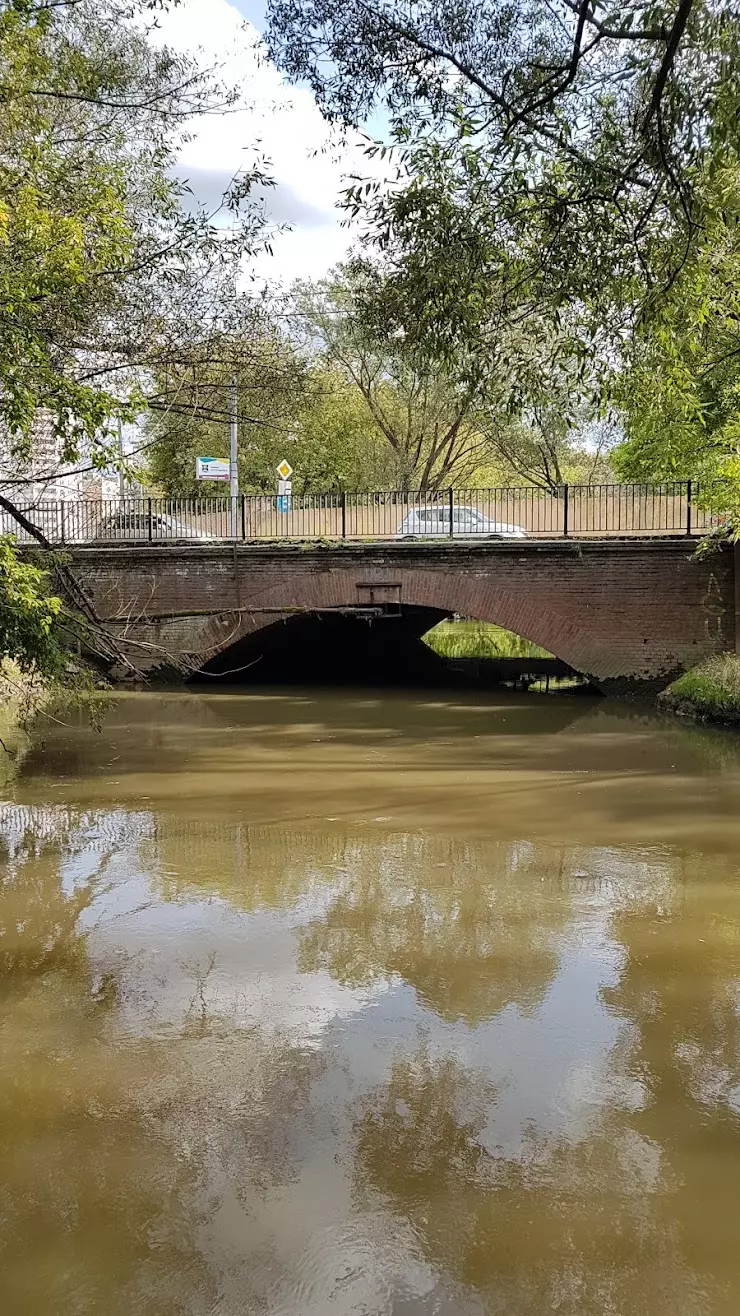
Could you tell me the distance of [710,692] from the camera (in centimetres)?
1344

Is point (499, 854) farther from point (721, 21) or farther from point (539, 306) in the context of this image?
point (721, 21)

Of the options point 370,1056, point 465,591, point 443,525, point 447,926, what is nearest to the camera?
point 370,1056

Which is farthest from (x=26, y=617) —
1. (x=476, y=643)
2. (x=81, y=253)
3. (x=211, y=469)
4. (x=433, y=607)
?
(x=476, y=643)

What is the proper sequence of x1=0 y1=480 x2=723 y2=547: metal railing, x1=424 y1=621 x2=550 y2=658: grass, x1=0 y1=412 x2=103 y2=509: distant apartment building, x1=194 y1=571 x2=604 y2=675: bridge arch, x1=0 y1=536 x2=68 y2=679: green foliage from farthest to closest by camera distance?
x1=424 y1=621 x2=550 y2=658: grass < x1=0 y1=480 x2=723 y2=547: metal railing < x1=194 y1=571 x2=604 y2=675: bridge arch < x1=0 y1=412 x2=103 y2=509: distant apartment building < x1=0 y1=536 x2=68 y2=679: green foliage

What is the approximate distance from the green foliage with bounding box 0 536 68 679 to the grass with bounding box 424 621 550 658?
45.0ft

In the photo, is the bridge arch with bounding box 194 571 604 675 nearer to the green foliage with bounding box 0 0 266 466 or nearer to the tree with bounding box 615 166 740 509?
the tree with bounding box 615 166 740 509

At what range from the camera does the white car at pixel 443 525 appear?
17594 millimetres

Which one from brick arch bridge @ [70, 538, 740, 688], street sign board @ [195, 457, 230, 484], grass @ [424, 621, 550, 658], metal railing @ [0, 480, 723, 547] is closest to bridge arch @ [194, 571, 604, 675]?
brick arch bridge @ [70, 538, 740, 688]

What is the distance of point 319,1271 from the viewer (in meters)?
3.14

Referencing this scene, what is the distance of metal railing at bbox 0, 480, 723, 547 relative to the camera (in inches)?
647

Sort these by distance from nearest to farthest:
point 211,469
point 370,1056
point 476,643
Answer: point 370,1056 < point 211,469 < point 476,643

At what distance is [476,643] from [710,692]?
585 inches

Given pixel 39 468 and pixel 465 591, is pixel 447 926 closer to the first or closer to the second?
pixel 39 468

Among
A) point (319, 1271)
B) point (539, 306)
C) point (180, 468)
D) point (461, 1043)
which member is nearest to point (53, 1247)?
point (319, 1271)
